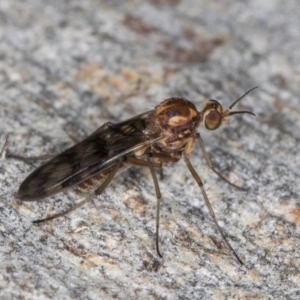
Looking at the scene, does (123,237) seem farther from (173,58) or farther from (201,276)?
(173,58)

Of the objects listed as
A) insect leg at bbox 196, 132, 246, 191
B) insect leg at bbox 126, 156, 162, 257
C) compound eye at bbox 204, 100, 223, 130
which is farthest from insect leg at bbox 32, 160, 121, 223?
compound eye at bbox 204, 100, 223, 130

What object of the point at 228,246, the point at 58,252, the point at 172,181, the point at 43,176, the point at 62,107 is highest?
the point at 62,107

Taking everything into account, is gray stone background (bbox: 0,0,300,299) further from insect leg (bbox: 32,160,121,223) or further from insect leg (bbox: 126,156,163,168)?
insect leg (bbox: 126,156,163,168)

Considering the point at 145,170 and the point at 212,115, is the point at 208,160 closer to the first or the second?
the point at 212,115

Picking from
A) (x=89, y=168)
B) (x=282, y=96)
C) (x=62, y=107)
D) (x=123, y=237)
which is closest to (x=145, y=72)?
(x=62, y=107)

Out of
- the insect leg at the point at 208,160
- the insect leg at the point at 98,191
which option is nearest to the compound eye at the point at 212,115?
the insect leg at the point at 208,160

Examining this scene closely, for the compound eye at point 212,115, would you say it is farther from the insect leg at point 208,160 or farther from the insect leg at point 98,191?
the insect leg at point 98,191

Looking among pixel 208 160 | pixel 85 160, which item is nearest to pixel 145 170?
pixel 208 160
